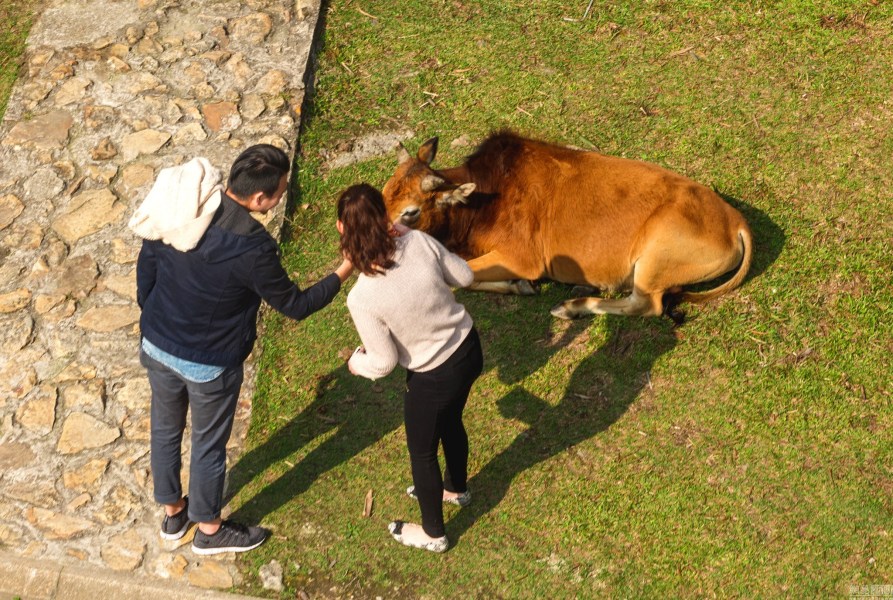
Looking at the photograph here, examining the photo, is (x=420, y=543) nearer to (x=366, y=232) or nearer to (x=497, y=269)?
(x=497, y=269)

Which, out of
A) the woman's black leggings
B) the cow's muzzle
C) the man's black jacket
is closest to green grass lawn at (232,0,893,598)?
the woman's black leggings

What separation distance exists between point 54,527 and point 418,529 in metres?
→ 2.46

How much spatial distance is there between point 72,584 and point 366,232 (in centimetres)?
330

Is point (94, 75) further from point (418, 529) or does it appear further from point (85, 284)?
point (418, 529)

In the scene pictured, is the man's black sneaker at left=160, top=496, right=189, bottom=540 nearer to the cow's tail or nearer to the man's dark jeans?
the man's dark jeans

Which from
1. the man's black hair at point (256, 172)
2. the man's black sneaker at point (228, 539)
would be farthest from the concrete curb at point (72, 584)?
the man's black hair at point (256, 172)

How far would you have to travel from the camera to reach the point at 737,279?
A: 6934 mm

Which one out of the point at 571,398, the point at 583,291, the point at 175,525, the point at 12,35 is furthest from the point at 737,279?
the point at 12,35

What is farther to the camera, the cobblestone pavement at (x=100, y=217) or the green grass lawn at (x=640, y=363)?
the cobblestone pavement at (x=100, y=217)

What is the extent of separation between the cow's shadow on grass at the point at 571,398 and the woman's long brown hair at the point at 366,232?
234 cm

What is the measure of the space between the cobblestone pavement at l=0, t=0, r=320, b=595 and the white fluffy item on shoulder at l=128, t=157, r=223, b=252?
232cm

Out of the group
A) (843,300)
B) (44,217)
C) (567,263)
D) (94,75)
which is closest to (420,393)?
(567,263)

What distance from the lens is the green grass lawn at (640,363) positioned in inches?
229

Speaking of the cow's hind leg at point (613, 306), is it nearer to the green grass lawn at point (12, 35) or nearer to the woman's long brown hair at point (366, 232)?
the woman's long brown hair at point (366, 232)
